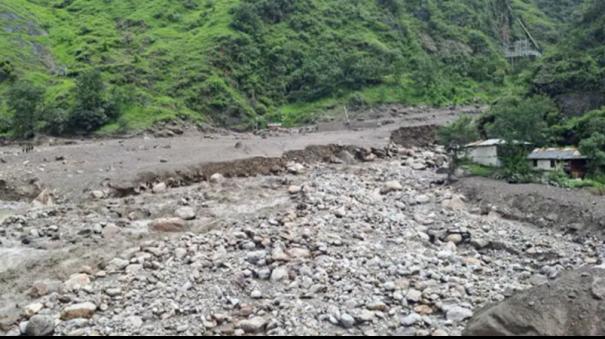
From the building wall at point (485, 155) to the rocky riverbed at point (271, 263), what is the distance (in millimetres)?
7008

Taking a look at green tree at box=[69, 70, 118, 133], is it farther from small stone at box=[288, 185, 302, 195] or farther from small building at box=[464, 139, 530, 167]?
small building at box=[464, 139, 530, 167]

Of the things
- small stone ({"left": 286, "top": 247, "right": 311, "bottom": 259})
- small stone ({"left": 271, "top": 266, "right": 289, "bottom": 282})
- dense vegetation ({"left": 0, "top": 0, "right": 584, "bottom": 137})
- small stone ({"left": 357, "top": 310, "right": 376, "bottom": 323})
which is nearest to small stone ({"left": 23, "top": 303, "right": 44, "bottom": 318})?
small stone ({"left": 271, "top": 266, "right": 289, "bottom": 282})

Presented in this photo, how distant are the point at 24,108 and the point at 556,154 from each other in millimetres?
48947

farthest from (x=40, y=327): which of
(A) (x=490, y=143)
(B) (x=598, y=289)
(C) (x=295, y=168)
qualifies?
(A) (x=490, y=143)

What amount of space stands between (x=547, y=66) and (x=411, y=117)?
20.6 m

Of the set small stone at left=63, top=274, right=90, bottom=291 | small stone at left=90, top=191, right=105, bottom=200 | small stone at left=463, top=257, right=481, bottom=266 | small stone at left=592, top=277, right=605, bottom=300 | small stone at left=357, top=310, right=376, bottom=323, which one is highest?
small stone at left=90, top=191, right=105, bottom=200

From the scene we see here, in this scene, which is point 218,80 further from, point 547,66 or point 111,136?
point 547,66

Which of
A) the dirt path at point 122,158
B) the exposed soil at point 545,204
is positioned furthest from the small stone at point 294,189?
the exposed soil at point 545,204

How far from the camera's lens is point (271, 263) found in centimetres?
1583

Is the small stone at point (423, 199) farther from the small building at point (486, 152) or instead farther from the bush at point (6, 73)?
the bush at point (6, 73)

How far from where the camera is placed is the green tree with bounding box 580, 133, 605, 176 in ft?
89.4

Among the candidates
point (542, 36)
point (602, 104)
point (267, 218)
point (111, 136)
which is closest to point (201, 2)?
point (111, 136)

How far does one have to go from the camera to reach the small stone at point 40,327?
12.3 metres

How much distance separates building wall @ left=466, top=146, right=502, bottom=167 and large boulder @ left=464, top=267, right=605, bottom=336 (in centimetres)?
1955
